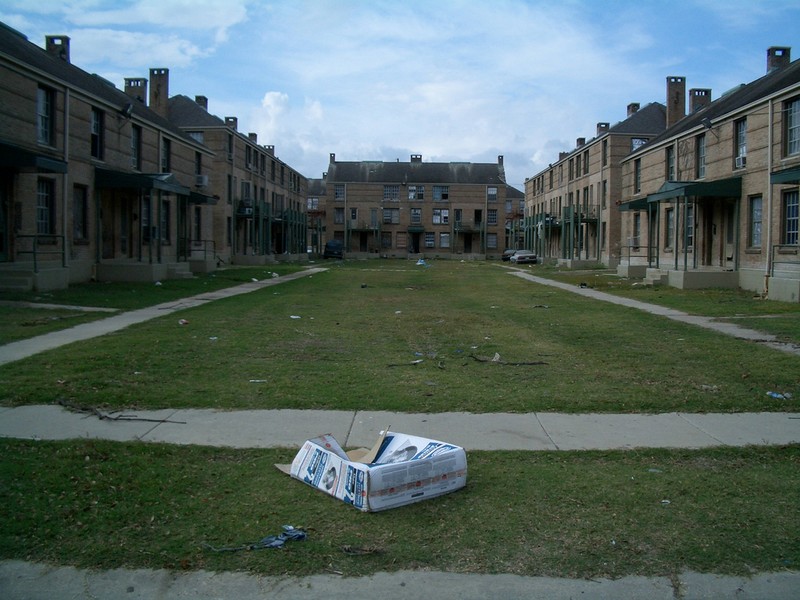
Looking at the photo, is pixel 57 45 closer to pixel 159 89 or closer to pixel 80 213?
pixel 80 213

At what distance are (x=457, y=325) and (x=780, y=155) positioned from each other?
15465 mm

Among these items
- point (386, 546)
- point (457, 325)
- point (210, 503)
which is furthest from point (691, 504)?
point (457, 325)

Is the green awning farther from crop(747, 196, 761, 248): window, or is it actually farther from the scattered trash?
the scattered trash

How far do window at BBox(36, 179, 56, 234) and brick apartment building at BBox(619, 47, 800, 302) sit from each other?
23.0 metres

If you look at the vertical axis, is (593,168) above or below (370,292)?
above

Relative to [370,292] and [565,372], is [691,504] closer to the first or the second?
[565,372]

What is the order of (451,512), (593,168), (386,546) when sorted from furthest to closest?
(593,168), (451,512), (386,546)

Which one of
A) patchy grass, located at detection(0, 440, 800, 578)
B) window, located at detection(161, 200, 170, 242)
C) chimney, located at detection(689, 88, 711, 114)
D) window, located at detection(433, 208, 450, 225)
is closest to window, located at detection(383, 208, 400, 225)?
window, located at detection(433, 208, 450, 225)

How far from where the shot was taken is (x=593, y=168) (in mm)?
54250

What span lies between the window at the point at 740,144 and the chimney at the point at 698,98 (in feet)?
51.6

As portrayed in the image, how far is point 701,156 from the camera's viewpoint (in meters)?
31.1

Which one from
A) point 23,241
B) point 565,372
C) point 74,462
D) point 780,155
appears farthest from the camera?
point 780,155

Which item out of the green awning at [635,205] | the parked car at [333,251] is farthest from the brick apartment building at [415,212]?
the green awning at [635,205]

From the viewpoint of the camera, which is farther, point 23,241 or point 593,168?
point 593,168
